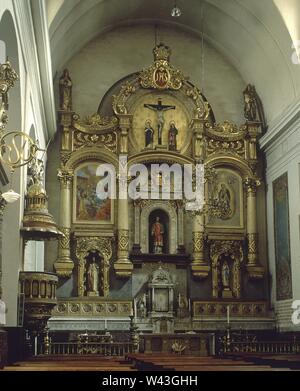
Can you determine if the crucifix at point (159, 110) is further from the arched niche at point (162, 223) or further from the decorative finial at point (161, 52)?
the arched niche at point (162, 223)

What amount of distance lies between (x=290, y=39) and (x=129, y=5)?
4819 mm

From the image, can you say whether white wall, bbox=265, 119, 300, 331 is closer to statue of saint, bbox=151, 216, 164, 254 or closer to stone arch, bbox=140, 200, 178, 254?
stone arch, bbox=140, 200, 178, 254

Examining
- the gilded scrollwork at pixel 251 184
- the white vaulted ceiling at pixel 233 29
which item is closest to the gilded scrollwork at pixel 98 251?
the gilded scrollwork at pixel 251 184

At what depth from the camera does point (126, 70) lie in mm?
19953

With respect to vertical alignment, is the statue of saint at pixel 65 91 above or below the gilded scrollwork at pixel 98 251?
above

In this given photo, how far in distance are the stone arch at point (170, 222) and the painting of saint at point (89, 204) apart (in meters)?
0.95

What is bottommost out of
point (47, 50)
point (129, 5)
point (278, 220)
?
point (278, 220)

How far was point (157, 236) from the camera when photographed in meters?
18.7

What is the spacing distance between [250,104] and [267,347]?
23.6ft

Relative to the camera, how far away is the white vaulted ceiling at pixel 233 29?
55.9 ft
